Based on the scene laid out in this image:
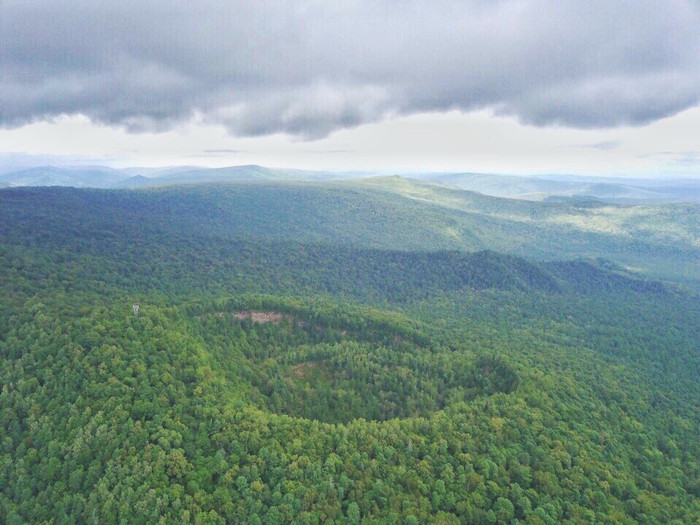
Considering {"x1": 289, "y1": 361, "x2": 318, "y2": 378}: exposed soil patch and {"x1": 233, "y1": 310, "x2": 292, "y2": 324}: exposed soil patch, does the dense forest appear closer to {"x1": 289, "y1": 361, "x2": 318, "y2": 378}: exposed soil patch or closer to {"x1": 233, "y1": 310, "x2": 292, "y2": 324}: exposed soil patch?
{"x1": 289, "y1": 361, "x2": 318, "y2": 378}: exposed soil patch

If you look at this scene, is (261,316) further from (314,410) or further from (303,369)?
(314,410)

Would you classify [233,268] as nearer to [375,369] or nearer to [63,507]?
[375,369]

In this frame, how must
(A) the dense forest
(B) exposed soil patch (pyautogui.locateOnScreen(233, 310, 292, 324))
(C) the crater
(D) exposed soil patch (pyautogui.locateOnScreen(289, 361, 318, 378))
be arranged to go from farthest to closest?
(B) exposed soil patch (pyautogui.locateOnScreen(233, 310, 292, 324)) → (D) exposed soil patch (pyautogui.locateOnScreen(289, 361, 318, 378)) → (C) the crater → (A) the dense forest

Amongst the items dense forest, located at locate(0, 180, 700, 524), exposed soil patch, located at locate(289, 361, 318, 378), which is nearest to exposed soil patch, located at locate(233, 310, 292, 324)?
dense forest, located at locate(0, 180, 700, 524)

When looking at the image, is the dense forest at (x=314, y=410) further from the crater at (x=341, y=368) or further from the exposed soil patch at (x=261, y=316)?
the exposed soil patch at (x=261, y=316)

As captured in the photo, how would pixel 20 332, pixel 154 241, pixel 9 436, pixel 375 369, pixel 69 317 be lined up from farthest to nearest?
pixel 154 241
pixel 375 369
pixel 69 317
pixel 20 332
pixel 9 436

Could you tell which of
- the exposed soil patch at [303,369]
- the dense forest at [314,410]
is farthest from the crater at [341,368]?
the dense forest at [314,410]

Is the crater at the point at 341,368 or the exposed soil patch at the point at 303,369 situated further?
the exposed soil patch at the point at 303,369

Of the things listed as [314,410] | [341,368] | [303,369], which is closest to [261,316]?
[303,369]

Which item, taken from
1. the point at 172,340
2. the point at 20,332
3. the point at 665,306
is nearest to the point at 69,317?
the point at 20,332

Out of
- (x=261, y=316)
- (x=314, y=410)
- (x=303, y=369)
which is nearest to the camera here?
(x=314, y=410)

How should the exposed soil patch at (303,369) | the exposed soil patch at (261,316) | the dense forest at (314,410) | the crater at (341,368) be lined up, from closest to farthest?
the dense forest at (314,410)
the crater at (341,368)
the exposed soil patch at (303,369)
the exposed soil patch at (261,316)
